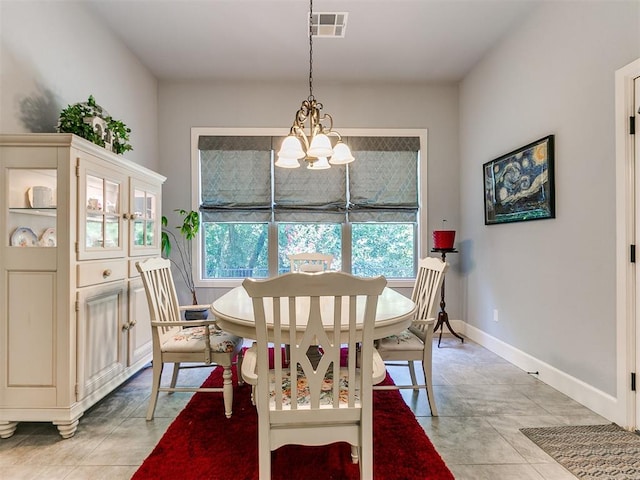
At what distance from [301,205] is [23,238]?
2540 mm

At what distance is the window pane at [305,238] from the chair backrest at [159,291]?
168cm

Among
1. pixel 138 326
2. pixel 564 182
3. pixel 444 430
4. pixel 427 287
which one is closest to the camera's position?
pixel 444 430

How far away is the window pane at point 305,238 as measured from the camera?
4.00 meters

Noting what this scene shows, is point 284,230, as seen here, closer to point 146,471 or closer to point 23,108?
point 23,108

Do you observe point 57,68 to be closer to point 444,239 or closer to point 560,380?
point 444,239

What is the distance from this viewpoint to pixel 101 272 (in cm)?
214

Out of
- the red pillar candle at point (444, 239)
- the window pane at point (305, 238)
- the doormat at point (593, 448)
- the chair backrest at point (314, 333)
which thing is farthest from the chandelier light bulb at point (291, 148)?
the doormat at point (593, 448)

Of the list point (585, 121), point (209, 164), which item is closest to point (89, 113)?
point (209, 164)

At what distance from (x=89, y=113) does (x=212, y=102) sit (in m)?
1.83

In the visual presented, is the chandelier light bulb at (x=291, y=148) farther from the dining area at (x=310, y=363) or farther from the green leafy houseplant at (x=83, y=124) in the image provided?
the green leafy houseplant at (x=83, y=124)

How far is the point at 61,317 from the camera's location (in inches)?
73.0

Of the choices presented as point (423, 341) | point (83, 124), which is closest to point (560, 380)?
point (423, 341)

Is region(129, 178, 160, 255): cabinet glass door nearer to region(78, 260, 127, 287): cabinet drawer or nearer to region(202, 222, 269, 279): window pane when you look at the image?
region(78, 260, 127, 287): cabinet drawer

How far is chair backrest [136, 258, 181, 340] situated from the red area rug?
2.08 ft
